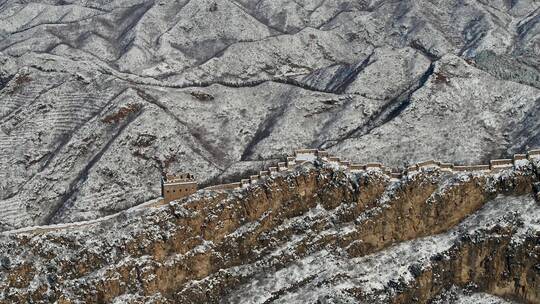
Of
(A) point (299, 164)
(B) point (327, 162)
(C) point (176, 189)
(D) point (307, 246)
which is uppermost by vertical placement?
(B) point (327, 162)

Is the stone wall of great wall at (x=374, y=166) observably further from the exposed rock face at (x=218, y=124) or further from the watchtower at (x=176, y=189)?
the exposed rock face at (x=218, y=124)

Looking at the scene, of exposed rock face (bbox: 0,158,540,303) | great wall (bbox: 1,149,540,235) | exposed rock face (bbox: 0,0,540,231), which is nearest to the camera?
exposed rock face (bbox: 0,158,540,303)

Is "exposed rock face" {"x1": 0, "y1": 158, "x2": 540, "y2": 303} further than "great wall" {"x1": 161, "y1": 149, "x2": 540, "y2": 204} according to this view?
No

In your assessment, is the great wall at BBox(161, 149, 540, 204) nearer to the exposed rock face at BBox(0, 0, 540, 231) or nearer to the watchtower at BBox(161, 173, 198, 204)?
the watchtower at BBox(161, 173, 198, 204)

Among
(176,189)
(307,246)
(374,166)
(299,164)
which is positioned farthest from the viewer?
(299,164)

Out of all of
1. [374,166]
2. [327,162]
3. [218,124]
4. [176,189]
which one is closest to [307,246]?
[327,162]

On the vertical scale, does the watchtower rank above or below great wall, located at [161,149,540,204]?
below

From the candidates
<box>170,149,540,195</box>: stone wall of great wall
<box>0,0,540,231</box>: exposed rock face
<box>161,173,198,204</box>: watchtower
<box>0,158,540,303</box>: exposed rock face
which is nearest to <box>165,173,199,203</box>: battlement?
<box>161,173,198,204</box>: watchtower

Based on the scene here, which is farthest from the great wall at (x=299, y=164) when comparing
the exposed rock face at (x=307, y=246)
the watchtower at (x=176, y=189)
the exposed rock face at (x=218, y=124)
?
the exposed rock face at (x=218, y=124)

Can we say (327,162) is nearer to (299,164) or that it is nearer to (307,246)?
(299,164)

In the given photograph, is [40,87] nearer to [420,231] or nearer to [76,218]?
[76,218]
